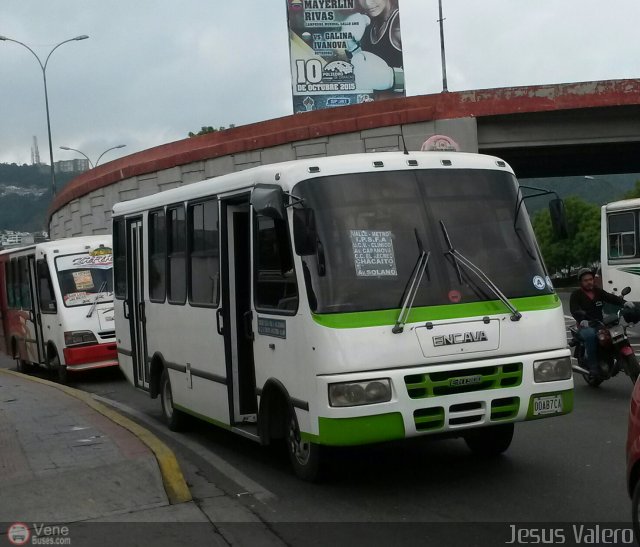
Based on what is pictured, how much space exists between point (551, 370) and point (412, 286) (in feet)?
4.00

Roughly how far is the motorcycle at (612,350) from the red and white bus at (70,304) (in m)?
8.44

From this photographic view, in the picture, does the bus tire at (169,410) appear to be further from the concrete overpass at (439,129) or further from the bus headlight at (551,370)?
the concrete overpass at (439,129)

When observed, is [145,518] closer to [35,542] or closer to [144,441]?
[35,542]

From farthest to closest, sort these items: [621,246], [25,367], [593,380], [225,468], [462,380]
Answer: [621,246] → [25,367] → [593,380] → [225,468] → [462,380]

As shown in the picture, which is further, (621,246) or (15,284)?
(621,246)

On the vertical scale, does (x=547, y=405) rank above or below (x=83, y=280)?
below

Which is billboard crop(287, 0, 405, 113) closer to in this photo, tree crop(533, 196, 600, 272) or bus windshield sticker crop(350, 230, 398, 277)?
bus windshield sticker crop(350, 230, 398, 277)

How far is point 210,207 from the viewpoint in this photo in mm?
9633

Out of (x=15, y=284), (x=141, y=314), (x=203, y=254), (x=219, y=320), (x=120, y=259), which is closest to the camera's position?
(x=219, y=320)

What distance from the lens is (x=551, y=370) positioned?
25.4ft

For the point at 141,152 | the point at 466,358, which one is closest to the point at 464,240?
the point at 466,358

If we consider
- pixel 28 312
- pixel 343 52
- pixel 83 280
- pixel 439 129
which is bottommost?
pixel 28 312

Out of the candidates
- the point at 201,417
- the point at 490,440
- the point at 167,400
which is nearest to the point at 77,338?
the point at 167,400

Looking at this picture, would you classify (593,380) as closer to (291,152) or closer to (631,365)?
(631,365)
